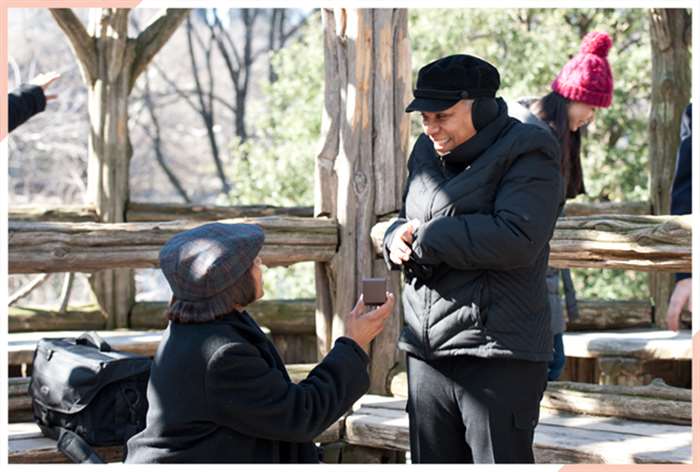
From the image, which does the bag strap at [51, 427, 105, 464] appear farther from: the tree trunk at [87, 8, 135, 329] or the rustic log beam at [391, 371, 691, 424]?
the tree trunk at [87, 8, 135, 329]

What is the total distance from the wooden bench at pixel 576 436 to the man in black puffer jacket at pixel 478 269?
3.42 feet

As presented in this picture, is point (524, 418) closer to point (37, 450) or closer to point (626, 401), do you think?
point (626, 401)

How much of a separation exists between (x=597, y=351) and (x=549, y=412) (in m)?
1.73

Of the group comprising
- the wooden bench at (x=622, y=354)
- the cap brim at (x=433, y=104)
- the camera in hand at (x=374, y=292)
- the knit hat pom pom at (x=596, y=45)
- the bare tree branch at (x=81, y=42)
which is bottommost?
the wooden bench at (x=622, y=354)

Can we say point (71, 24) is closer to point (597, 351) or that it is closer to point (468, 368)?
point (597, 351)

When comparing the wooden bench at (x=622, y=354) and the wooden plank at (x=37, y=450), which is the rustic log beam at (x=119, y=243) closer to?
the wooden plank at (x=37, y=450)

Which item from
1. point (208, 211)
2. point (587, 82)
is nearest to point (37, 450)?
point (587, 82)

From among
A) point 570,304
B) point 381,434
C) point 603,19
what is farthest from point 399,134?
point 603,19

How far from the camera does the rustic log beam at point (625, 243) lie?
4559 millimetres

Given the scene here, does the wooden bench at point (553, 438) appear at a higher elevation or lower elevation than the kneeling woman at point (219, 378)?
lower

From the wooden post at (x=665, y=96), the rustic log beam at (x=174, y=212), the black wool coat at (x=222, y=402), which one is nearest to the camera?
the black wool coat at (x=222, y=402)

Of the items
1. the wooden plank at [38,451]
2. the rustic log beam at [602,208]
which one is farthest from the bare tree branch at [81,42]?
the wooden plank at [38,451]

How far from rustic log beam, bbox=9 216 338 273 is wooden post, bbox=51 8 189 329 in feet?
7.88

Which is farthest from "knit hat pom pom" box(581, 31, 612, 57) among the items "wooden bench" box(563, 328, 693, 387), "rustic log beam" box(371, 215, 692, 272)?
"wooden bench" box(563, 328, 693, 387)
